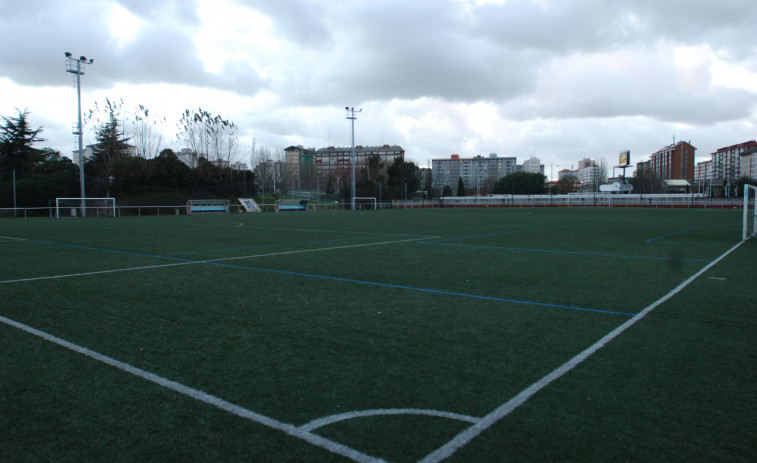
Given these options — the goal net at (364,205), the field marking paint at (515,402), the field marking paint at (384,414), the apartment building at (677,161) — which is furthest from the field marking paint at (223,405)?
the apartment building at (677,161)

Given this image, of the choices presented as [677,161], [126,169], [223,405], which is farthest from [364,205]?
[677,161]

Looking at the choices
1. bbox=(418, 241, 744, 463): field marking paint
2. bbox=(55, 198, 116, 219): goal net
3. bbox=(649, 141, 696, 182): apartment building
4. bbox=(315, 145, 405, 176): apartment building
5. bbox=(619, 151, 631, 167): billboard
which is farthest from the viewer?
bbox=(315, 145, 405, 176): apartment building

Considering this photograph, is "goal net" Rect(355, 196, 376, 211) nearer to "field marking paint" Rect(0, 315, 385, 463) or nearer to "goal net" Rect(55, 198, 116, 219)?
"goal net" Rect(55, 198, 116, 219)

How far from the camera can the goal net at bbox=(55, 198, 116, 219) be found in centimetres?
3353

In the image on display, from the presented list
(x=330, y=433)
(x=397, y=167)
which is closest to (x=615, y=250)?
(x=330, y=433)

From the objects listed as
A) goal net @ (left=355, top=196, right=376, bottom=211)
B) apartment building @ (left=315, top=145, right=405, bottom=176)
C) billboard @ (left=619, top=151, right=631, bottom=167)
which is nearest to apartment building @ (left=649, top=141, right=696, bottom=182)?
billboard @ (left=619, top=151, right=631, bottom=167)

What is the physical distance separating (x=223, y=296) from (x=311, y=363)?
3091 mm

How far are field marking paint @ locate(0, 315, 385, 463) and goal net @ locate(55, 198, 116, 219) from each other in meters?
34.2

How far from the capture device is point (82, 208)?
33.4 m

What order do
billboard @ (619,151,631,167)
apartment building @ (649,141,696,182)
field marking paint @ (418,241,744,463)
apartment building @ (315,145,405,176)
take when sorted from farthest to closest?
apartment building @ (315,145,405,176) → apartment building @ (649,141,696,182) → billboard @ (619,151,631,167) → field marking paint @ (418,241,744,463)

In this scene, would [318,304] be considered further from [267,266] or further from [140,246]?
[140,246]

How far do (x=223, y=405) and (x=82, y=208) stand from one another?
3626 centimetres

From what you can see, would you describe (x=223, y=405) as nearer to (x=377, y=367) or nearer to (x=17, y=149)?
(x=377, y=367)

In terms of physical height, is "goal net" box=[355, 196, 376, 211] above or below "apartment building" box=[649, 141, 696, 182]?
below
